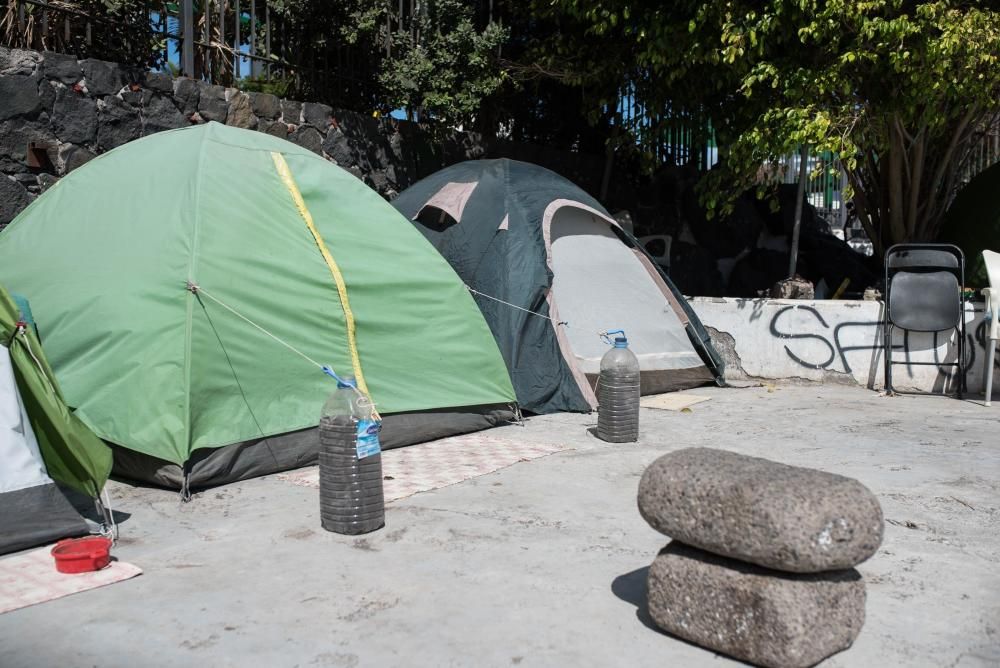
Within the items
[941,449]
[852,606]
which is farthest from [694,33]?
[852,606]

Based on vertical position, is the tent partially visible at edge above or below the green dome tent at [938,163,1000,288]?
below

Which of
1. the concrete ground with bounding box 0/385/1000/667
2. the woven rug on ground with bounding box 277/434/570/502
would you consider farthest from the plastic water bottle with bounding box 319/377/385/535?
the woven rug on ground with bounding box 277/434/570/502

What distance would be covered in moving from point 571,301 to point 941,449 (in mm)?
3160

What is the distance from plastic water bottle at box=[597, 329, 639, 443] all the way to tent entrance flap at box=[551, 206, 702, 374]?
4.24 feet

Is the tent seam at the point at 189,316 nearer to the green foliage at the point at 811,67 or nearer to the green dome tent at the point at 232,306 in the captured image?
the green dome tent at the point at 232,306

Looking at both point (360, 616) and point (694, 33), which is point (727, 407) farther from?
point (360, 616)

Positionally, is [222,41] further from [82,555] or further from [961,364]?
[961,364]

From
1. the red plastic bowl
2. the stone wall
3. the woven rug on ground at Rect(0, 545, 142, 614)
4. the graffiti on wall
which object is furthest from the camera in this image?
the graffiti on wall

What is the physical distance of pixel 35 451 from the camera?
4488 millimetres

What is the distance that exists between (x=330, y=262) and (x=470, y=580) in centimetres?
281

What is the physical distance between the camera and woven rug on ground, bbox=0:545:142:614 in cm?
376

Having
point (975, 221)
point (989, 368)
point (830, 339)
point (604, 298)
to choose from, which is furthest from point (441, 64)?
point (975, 221)

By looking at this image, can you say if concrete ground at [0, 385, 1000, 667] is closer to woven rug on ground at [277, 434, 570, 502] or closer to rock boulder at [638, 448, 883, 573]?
woven rug on ground at [277, 434, 570, 502]

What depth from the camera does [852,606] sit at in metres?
3.24
